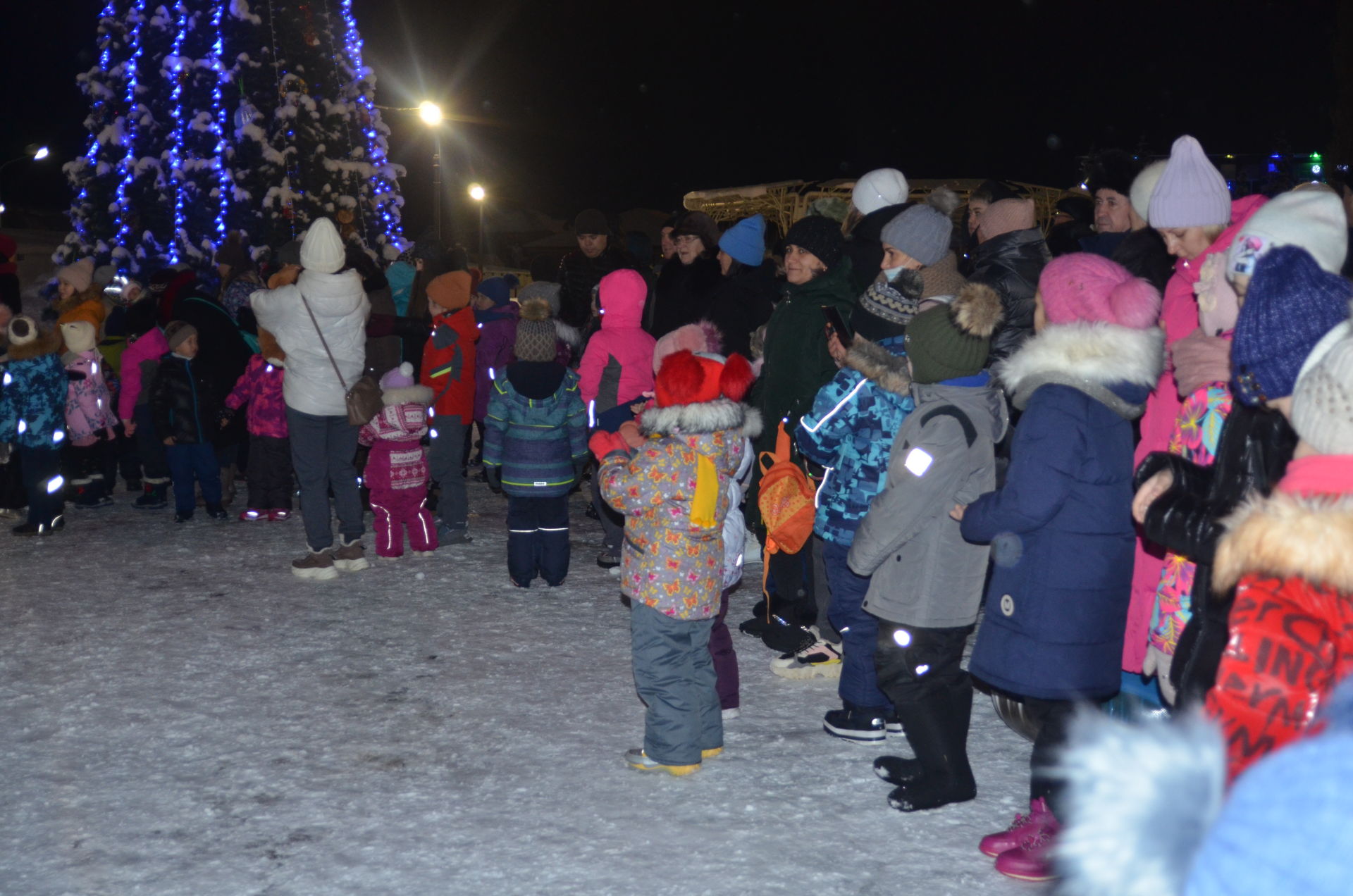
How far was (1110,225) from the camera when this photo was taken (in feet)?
21.3

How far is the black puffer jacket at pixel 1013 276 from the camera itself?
5.61 metres

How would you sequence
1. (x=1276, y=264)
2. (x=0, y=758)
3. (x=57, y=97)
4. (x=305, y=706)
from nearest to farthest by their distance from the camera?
(x=1276, y=264)
(x=0, y=758)
(x=305, y=706)
(x=57, y=97)

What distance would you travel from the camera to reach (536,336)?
7168 mm

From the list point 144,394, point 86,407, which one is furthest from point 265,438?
point 86,407

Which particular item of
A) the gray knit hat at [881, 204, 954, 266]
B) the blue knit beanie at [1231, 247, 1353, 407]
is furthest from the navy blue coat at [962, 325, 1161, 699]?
the gray knit hat at [881, 204, 954, 266]

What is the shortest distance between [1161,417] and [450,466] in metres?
5.34

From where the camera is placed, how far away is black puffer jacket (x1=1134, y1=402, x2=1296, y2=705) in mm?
2604

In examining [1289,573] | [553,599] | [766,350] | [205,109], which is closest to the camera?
[1289,573]

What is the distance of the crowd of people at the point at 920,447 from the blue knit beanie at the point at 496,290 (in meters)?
0.64

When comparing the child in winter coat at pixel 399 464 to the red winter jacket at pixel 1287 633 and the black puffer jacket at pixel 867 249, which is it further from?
the red winter jacket at pixel 1287 633


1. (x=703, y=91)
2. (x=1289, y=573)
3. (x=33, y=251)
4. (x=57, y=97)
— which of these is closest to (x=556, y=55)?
(x=703, y=91)

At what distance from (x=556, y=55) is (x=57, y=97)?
16.9 metres

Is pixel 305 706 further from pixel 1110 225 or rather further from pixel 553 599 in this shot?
pixel 1110 225

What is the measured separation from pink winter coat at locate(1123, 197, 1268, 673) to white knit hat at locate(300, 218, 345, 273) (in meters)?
4.95
